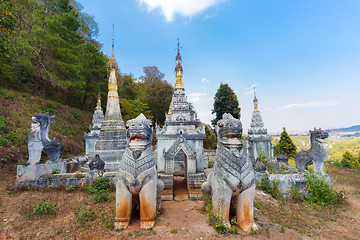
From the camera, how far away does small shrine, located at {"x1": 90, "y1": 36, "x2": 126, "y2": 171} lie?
970 centimetres

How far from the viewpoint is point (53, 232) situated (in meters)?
4.24

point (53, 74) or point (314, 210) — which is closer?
point (314, 210)

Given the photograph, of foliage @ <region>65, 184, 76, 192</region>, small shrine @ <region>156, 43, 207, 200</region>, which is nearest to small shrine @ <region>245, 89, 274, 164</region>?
small shrine @ <region>156, 43, 207, 200</region>

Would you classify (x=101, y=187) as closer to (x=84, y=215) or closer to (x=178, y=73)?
(x=84, y=215)

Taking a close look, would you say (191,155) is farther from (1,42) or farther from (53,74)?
(53,74)

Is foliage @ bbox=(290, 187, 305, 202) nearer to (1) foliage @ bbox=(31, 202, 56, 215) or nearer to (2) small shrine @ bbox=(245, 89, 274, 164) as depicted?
(2) small shrine @ bbox=(245, 89, 274, 164)

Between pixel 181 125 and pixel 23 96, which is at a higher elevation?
pixel 23 96

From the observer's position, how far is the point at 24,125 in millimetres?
12305

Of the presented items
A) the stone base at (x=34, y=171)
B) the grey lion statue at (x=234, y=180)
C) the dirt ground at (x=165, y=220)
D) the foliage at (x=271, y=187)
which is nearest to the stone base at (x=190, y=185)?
the dirt ground at (x=165, y=220)

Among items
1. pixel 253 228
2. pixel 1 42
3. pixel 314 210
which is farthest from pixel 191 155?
pixel 1 42

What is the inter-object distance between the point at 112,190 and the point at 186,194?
3.22m

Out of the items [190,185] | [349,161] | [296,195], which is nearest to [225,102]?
[349,161]

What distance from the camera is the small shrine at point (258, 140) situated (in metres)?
13.3

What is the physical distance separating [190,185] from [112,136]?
586 cm
